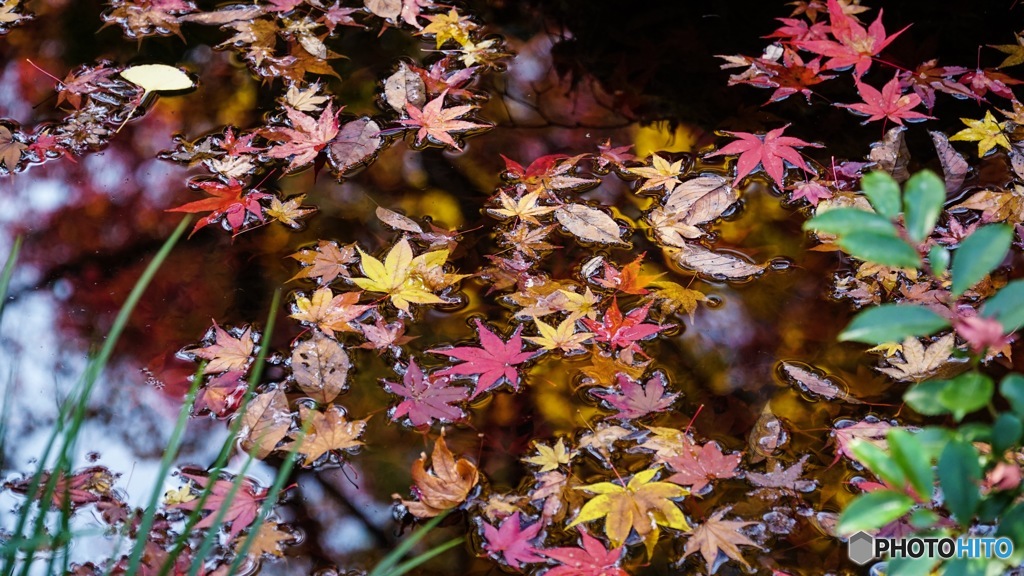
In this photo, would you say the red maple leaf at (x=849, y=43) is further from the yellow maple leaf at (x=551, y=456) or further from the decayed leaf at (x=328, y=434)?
the decayed leaf at (x=328, y=434)

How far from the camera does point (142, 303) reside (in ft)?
6.02

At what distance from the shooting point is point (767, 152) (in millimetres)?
2162

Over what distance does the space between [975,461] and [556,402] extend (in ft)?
3.35

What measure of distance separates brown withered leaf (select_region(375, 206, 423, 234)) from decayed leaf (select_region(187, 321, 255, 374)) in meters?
0.46

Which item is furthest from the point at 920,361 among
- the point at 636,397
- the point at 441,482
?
the point at 441,482

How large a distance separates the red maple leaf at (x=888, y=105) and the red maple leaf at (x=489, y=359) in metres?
1.30

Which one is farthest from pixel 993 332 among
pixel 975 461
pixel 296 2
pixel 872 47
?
pixel 296 2

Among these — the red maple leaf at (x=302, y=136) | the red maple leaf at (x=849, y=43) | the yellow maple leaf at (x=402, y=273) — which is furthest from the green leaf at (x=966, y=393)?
the red maple leaf at (x=849, y=43)

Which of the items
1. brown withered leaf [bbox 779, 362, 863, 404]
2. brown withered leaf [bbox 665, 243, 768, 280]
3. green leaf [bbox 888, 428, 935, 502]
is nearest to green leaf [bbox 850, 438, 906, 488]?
green leaf [bbox 888, 428, 935, 502]

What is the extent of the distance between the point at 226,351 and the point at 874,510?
1.43 m

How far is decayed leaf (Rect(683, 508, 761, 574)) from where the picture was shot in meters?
1.41

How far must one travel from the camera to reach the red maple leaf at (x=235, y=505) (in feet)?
4.71

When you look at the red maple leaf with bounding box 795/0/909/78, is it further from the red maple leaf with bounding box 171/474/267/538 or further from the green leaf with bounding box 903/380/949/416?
the red maple leaf with bounding box 171/474/267/538

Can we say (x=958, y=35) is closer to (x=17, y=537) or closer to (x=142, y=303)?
(x=142, y=303)
